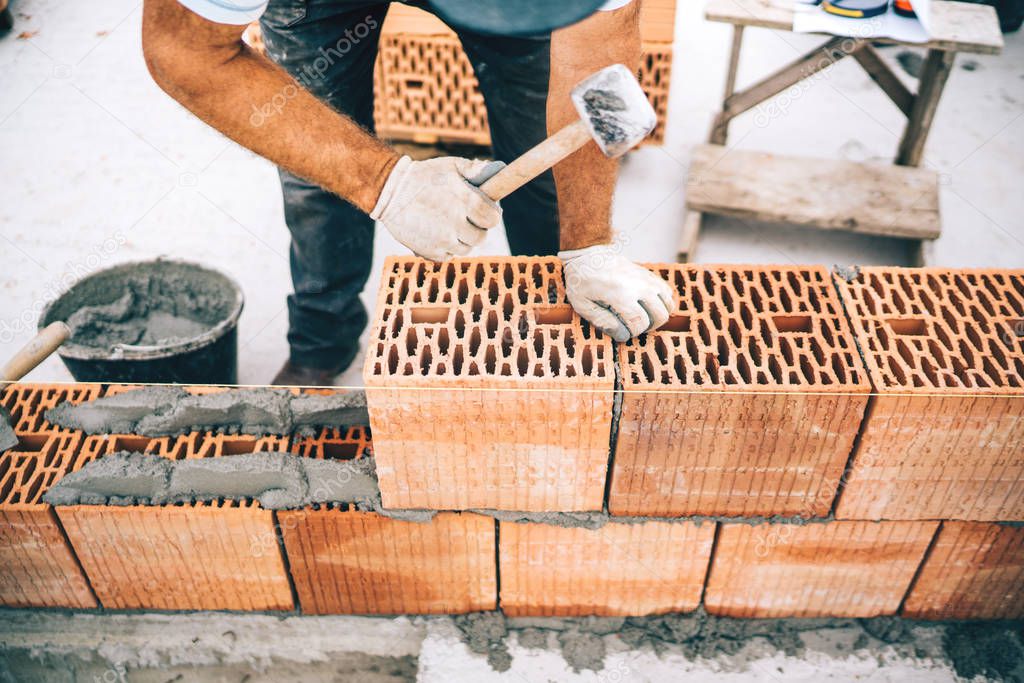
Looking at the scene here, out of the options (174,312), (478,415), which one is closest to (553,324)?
(478,415)

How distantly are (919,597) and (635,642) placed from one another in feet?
2.84

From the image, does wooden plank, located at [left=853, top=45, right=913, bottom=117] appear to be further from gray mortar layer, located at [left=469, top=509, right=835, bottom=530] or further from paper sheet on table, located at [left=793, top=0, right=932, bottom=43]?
gray mortar layer, located at [left=469, top=509, right=835, bottom=530]

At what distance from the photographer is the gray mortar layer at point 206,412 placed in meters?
2.33

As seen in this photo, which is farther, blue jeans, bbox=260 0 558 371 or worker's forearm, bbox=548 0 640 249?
blue jeans, bbox=260 0 558 371

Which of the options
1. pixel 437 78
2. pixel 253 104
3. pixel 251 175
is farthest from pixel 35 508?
pixel 437 78

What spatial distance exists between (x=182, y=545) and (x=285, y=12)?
1700mm

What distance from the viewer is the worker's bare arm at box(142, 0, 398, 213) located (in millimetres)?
1843

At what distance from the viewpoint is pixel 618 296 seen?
1.89 m

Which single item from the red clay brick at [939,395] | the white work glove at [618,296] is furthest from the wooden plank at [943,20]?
the white work glove at [618,296]

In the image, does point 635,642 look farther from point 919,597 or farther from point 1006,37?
point 1006,37

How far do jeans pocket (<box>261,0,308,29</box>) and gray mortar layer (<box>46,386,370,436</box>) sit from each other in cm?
122

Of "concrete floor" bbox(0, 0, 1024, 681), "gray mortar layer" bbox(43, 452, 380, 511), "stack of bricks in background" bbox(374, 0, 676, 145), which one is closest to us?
"gray mortar layer" bbox(43, 452, 380, 511)

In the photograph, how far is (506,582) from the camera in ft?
7.67

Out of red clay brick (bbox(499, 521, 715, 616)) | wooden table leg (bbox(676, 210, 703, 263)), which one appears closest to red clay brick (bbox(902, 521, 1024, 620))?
red clay brick (bbox(499, 521, 715, 616))
